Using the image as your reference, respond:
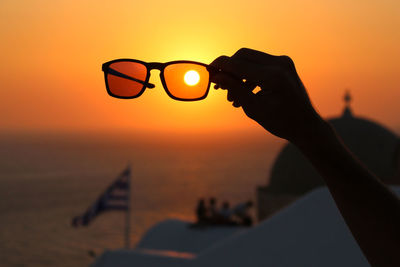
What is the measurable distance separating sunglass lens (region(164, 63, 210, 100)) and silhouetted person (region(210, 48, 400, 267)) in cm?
18

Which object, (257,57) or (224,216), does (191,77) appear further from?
(224,216)

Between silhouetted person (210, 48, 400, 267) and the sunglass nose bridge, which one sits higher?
the sunglass nose bridge

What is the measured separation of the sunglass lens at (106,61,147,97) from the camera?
214cm

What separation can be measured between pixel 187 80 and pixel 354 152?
82.5 ft

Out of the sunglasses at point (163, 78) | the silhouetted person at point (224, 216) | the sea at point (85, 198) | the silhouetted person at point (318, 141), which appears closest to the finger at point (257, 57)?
the silhouetted person at point (318, 141)

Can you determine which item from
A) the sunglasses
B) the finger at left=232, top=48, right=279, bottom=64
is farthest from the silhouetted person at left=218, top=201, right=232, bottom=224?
the finger at left=232, top=48, right=279, bottom=64

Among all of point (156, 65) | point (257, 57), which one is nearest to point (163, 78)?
point (156, 65)

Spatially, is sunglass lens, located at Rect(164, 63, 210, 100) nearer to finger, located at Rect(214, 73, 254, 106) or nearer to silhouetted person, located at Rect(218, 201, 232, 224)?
finger, located at Rect(214, 73, 254, 106)

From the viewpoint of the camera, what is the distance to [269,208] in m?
28.1

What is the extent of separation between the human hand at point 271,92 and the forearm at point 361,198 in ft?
0.25

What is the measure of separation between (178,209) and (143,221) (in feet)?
44.8

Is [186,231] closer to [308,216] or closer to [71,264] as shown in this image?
[308,216]

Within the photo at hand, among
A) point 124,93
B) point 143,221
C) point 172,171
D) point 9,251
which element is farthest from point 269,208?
point 172,171

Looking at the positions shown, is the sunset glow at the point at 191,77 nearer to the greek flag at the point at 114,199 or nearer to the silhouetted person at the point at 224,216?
the greek flag at the point at 114,199
